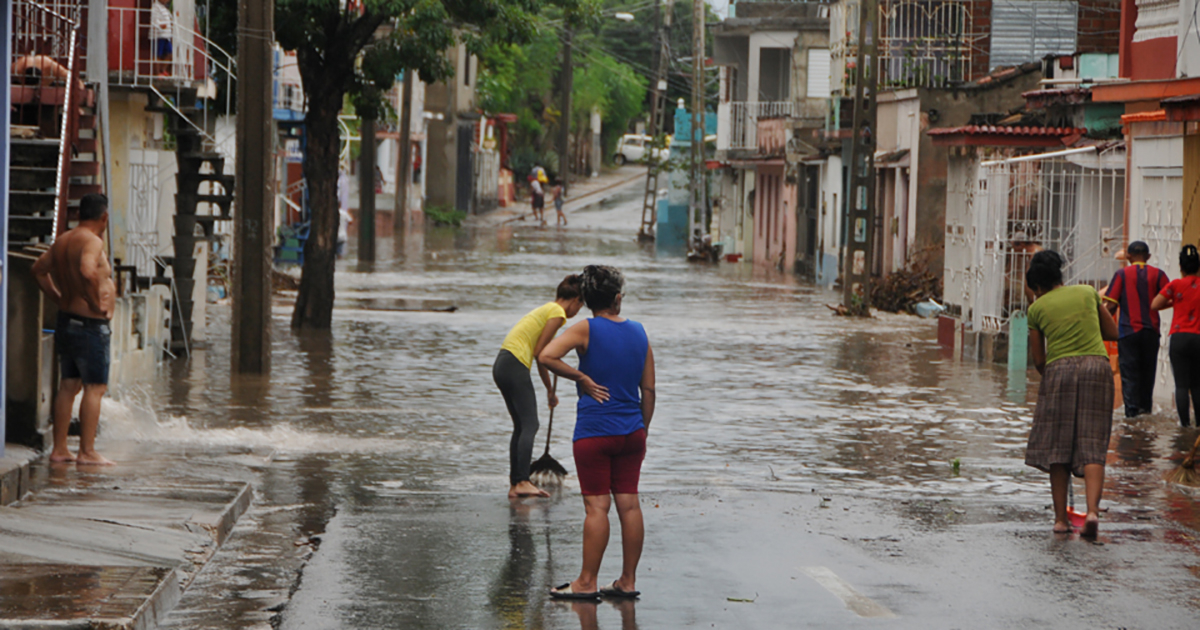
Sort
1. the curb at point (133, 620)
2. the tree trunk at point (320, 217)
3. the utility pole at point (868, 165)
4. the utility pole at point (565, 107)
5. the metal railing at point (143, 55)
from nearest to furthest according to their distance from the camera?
the curb at point (133, 620) < the metal railing at point (143, 55) < the tree trunk at point (320, 217) < the utility pole at point (868, 165) < the utility pole at point (565, 107)

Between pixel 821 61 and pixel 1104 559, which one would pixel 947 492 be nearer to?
pixel 1104 559

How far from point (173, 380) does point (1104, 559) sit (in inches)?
401

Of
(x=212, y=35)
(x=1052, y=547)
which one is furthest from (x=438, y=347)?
(x=1052, y=547)

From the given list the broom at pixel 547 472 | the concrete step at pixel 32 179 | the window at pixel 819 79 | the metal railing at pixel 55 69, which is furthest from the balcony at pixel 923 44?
the broom at pixel 547 472

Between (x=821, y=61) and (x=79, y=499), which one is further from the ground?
(x=821, y=61)

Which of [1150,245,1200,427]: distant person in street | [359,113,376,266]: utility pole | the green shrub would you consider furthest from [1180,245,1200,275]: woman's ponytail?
the green shrub

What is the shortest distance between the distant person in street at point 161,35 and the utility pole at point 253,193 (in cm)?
208

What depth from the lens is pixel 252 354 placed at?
16.5 meters

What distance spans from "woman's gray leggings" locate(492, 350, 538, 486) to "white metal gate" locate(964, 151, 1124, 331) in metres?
10.4

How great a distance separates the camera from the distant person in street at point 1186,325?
1345 cm

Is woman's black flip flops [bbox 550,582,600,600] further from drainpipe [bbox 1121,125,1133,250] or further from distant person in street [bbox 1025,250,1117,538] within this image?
drainpipe [bbox 1121,125,1133,250]

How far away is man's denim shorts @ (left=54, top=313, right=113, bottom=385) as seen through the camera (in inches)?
411

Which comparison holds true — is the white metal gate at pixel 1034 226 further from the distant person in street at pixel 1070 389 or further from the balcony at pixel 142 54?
the distant person in street at pixel 1070 389

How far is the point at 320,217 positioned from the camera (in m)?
22.0
